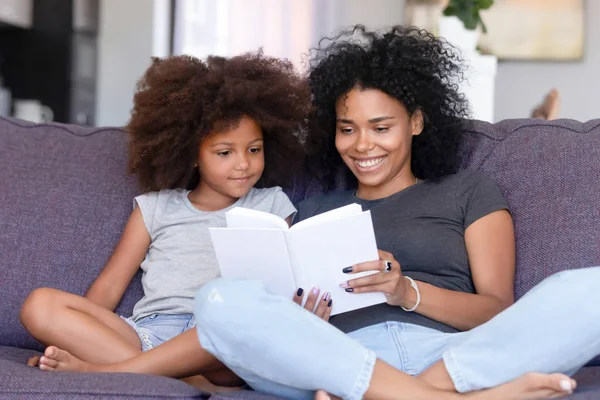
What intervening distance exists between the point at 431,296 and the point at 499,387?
31cm

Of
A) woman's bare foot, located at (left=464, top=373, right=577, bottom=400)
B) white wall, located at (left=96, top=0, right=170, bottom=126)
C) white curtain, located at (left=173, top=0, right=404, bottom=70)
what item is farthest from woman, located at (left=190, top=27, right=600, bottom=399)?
white wall, located at (left=96, top=0, right=170, bottom=126)

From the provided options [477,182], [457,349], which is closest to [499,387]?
[457,349]

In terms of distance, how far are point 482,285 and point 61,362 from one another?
851mm

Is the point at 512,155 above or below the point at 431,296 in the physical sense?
above

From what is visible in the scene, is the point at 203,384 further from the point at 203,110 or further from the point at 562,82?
the point at 562,82

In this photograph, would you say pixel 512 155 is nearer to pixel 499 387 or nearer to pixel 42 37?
Answer: pixel 499 387

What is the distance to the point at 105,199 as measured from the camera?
6.59 ft

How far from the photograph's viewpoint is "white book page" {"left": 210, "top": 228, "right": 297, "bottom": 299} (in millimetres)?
1446

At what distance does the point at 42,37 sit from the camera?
14.3 feet

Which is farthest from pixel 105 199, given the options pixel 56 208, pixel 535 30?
pixel 535 30

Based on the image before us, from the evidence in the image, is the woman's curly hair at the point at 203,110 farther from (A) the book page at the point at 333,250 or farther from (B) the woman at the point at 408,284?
(A) the book page at the point at 333,250

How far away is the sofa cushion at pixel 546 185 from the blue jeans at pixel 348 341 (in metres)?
0.32

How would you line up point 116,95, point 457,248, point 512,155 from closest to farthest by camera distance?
point 457,248 → point 512,155 → point 116,95

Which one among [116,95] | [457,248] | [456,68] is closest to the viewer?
[457,248]
